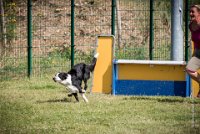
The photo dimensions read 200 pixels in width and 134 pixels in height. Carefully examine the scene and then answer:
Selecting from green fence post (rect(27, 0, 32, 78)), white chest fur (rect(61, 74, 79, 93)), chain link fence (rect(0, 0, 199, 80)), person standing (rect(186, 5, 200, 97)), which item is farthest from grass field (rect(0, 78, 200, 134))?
chain link fence (rect(0, 0, 199, 80))

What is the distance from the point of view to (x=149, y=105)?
10820 mm

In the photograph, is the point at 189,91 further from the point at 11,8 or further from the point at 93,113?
the point at 11,8

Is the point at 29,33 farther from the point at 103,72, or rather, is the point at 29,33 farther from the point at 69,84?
the point at 69,84

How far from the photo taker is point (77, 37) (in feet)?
66.8

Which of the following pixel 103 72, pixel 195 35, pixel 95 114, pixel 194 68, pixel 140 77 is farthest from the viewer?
pixel 103 72

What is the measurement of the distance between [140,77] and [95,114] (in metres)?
2.83

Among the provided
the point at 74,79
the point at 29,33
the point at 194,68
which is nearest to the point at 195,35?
the point at 194,68

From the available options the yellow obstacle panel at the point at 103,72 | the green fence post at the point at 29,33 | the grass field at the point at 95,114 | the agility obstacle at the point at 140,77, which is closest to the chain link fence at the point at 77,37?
the green fence post at the point at 29,33

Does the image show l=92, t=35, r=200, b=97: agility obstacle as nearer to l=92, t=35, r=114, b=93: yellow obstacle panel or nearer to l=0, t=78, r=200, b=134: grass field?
l=92, t=35, r=114, b=93: yellow obstacle panel

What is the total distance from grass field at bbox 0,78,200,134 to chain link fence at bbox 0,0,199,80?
2790 mm

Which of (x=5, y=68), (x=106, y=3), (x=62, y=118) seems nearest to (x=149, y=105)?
(x=62, y=118)

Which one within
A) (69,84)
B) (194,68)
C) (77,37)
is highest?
(77,37)

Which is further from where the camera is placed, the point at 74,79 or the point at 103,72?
the point at 103,72

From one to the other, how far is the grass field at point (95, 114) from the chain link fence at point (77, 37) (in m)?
2.79
